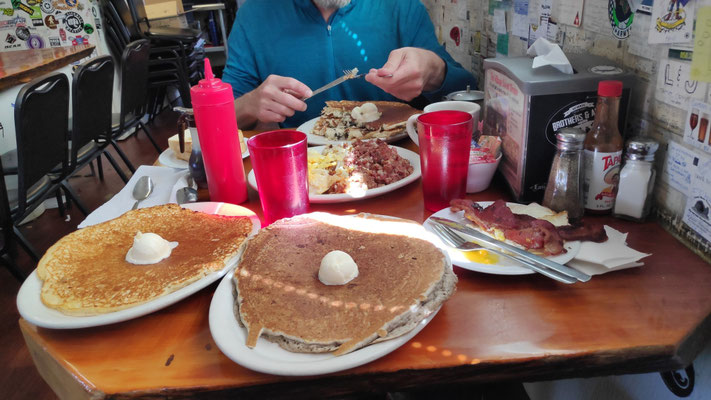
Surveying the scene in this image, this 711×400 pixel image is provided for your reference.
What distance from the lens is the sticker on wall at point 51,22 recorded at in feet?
15.8

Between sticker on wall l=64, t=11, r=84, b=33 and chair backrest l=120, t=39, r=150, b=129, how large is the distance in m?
1.86

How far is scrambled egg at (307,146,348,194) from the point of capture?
1.22m

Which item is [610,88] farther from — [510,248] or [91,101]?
[91,101]

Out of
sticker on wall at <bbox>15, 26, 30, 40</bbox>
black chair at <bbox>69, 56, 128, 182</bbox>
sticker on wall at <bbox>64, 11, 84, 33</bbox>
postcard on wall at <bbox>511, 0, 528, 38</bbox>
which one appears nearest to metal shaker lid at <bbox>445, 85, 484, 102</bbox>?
postcard on wall at <bbox>511, 0, 528, 38</bbox>

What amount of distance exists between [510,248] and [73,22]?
5549 mm

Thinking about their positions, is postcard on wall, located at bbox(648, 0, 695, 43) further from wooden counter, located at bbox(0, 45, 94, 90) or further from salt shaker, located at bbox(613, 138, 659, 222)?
wooden counter, located at bbox(0, 45, 94, 90)

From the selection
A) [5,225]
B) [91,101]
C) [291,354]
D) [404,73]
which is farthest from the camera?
[91,101]

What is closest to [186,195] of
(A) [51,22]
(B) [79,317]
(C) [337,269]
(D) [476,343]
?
(B) [79,317]

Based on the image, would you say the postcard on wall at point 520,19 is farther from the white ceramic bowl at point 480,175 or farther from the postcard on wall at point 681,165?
the postcard on wall at point 681,165

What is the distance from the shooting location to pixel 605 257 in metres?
0.84

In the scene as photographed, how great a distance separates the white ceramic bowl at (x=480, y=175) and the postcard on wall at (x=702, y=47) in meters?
0.44

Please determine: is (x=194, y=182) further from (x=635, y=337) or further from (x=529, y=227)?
(x=635, y=337)

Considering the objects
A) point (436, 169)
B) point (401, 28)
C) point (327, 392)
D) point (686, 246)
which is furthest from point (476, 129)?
point (401, 28)

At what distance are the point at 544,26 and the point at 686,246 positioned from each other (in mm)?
937
